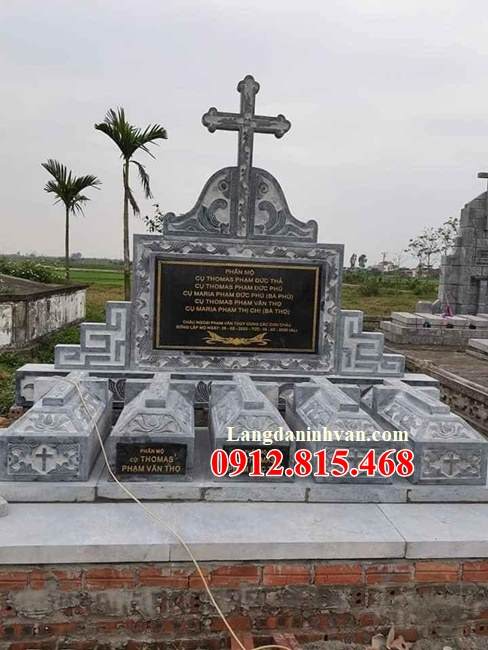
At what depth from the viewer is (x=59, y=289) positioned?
13.6 m

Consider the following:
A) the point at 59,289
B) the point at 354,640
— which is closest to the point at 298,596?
the point at 354,640

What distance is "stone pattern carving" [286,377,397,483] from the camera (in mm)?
3787

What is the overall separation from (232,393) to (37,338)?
8.56 meters

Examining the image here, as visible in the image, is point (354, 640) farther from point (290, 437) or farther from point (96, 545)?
point (96, 545)

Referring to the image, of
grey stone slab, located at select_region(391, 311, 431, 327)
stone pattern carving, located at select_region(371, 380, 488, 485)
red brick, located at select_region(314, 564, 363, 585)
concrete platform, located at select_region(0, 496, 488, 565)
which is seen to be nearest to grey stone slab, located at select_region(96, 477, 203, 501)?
concrete platform, located at select_region(0, 496, 488, 565)

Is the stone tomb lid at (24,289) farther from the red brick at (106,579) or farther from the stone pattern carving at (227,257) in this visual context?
the red brick at (106,579)

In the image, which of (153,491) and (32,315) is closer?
(153,491)

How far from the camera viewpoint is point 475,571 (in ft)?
10.6

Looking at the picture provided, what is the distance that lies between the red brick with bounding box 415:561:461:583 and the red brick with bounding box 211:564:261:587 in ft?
3.16

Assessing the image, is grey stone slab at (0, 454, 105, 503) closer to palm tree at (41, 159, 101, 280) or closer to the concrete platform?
the concrete platform

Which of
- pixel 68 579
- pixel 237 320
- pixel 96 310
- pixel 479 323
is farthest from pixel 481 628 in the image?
pixel 96 310

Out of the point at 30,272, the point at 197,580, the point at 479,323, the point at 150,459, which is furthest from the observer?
the point at 30,272

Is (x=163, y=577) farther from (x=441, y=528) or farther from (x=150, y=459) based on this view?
(x=441, y=528)

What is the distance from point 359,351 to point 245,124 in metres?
2.54
